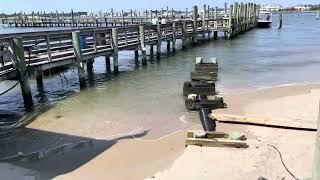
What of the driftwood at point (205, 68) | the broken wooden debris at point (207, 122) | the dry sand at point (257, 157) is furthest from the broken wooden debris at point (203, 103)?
the driftwood at point (205, 68)

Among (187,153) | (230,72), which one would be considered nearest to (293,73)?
(230,72)

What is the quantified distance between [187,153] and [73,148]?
8.98 feet

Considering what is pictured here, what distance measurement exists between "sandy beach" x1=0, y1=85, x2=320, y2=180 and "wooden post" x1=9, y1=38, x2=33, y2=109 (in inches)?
126

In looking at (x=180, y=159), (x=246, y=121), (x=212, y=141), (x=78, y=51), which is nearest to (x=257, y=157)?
(x=212, y=141)

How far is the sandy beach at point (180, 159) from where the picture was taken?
7.09m

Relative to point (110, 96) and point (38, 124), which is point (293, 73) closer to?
point (110, 96)

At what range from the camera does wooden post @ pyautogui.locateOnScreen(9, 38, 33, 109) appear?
12.4 meters

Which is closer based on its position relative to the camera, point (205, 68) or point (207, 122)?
point (207, 122)

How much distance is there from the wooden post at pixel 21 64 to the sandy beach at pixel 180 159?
3210mm

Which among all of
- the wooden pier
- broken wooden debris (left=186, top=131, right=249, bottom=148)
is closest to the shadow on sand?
broken wooden debris (left=186, top=131, right=249, bottom=148)

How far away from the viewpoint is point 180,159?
778 cm

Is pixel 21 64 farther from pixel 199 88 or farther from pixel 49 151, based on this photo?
pixel 199 88

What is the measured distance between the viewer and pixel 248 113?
1159 cm

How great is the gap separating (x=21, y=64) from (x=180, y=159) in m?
7.14
